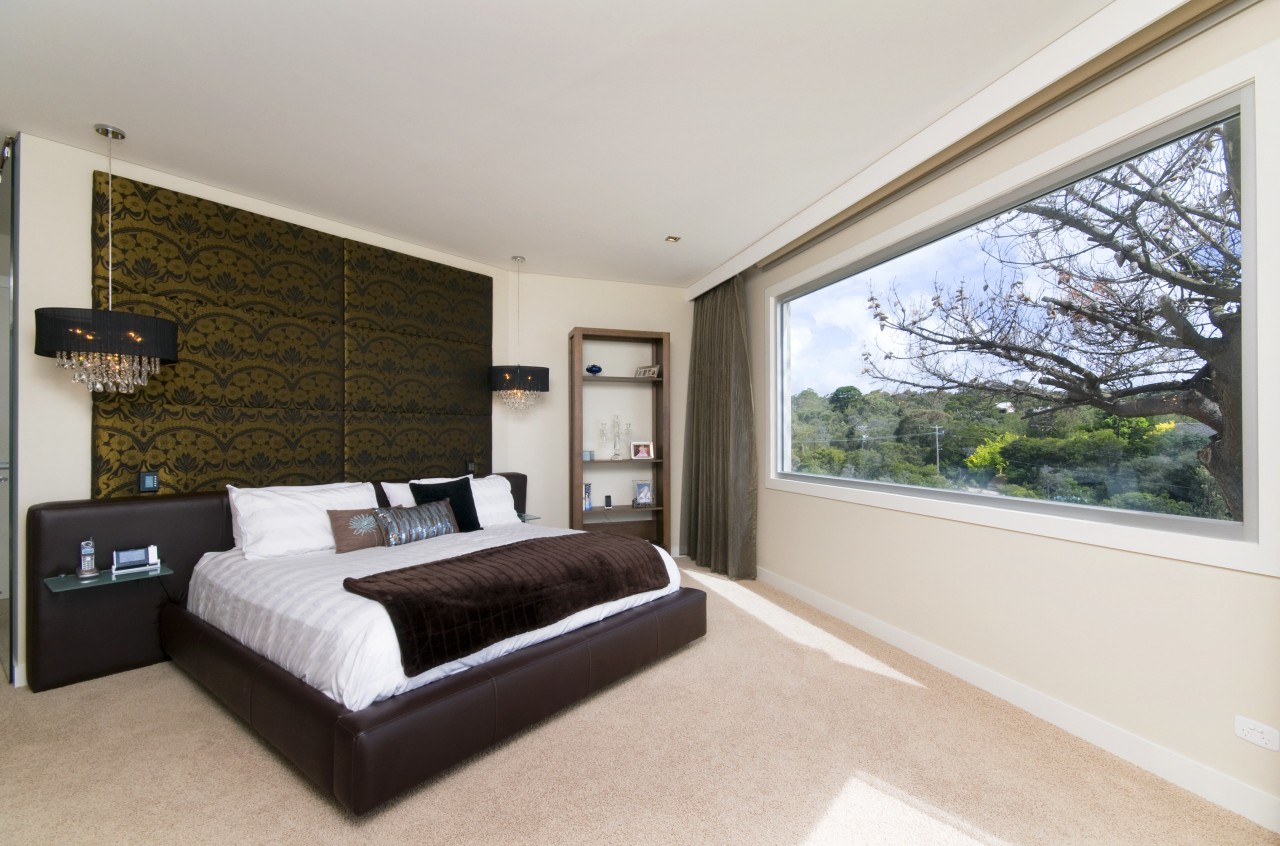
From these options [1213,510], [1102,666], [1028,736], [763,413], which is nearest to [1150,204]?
[1213,510]

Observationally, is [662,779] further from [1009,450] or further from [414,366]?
[414,366]

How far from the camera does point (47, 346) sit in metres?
2.54

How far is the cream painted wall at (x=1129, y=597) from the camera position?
179 cm

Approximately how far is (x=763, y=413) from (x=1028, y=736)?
2.76 metres

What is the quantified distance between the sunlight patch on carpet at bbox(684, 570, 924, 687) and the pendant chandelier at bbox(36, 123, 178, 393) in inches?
147

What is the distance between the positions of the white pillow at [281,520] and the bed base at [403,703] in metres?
0.45

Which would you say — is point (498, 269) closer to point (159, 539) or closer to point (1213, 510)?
→ point (159, 539)

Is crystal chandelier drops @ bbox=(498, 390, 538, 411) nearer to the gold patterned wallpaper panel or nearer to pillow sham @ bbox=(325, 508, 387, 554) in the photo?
the gold patterned wallpaper panel

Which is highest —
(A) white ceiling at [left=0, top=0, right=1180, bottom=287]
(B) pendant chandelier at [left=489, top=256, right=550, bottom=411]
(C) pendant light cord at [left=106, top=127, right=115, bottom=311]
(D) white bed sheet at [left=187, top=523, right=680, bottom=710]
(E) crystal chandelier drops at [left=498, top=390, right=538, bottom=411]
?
(A) white ceiling at [left=0, top=0, right=1180, bottom=287]

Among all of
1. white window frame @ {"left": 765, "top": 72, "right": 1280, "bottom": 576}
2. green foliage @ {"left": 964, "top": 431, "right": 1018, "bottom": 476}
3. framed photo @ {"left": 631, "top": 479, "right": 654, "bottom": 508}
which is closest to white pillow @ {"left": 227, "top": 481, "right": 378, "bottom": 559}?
framed photo @ {"left": 631, "top": 479, "right": 654, "bottom": 508}

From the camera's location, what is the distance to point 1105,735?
2207mm

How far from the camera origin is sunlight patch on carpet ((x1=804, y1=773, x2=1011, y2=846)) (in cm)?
171

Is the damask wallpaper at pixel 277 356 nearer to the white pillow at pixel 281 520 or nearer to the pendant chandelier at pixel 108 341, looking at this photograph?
the pendant chandelier at pixel 108 341

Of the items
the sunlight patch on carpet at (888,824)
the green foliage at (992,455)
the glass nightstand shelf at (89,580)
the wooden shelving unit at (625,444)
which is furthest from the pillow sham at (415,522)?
the green foliage at (992,455)
